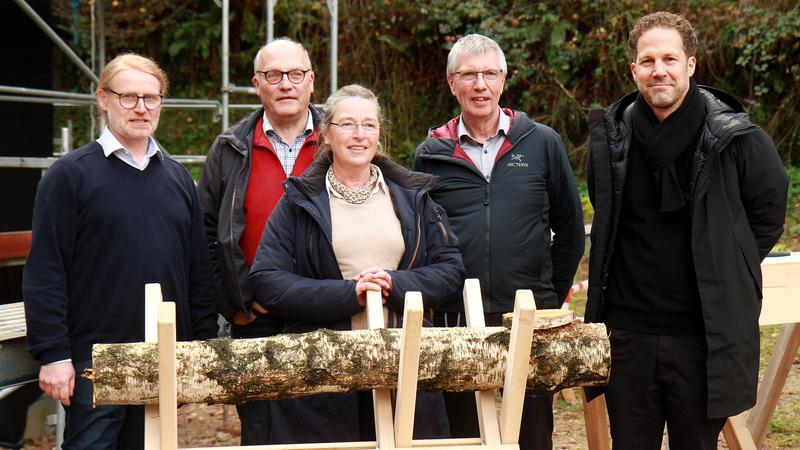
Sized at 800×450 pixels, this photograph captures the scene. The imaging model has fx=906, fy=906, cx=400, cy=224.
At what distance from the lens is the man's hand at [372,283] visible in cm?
286

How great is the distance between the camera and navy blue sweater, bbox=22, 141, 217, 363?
2924 mm

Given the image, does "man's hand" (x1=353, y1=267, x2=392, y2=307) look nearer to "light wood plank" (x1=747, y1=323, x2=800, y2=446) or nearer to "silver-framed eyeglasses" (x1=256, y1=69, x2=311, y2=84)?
"silver-framed eyeglasses" (x1=256, y1=69, x2=311, y2=84)

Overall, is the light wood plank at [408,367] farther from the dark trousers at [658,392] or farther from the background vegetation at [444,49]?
the background vegetation at [444,49]

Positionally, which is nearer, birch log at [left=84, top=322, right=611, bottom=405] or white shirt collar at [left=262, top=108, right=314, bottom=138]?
birch log at [left=84, top=322, right=611, bottom=405]

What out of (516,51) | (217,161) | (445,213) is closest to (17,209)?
(217,161)

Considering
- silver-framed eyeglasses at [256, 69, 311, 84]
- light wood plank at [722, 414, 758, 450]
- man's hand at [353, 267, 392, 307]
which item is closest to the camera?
man's hand at [353, 267, 392, 307]

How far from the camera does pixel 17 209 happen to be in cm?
592

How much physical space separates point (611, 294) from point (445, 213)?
659mm

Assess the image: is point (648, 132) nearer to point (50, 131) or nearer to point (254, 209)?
point (254, 209)

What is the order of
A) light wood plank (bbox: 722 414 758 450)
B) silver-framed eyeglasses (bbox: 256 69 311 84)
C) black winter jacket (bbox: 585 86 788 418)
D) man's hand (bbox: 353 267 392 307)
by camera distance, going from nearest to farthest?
man's hand (bbox: 353 267 392 307)
black winter jacket (bbox: 585 86 788 418)
silver-framed eyeglasses (bbox: 256 69 311 84)
light wood plank (bbox: 722 414 758 450)

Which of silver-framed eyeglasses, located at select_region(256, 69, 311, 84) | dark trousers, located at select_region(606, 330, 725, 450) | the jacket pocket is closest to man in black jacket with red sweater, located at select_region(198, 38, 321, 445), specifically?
silver-framed eyeglasses, located at select_region(256, 69, 311, 84)

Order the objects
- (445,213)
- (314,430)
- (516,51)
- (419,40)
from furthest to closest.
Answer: (419,40) → (516,51) → (445,213) → (314,430)

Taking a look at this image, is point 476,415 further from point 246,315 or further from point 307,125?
A: point 307,125

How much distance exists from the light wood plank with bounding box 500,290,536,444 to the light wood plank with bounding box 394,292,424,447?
27cm
